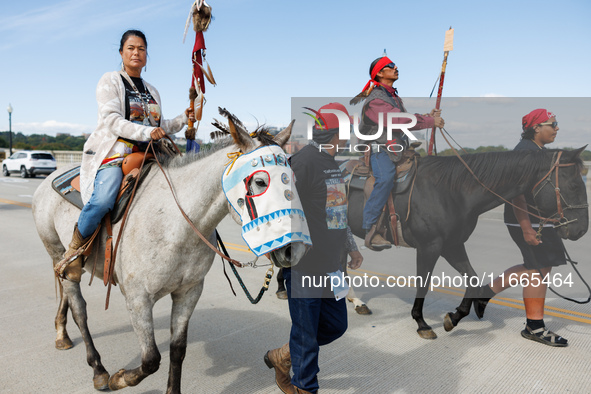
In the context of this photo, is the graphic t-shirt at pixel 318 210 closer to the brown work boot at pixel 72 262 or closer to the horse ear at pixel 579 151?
the brown work boot at pixel 72 262

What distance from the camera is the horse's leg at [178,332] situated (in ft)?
10.4

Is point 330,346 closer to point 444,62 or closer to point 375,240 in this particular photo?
point 375,240

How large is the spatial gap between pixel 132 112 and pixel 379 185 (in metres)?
2.94

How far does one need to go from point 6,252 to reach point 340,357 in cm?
728

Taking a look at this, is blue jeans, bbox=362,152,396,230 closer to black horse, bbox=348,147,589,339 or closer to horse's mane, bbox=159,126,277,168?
black horse, bbox=348,147,589,339

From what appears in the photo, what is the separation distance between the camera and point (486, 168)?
4.72 meters

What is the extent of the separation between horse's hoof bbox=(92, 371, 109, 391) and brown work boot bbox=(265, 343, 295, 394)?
1.35 meters

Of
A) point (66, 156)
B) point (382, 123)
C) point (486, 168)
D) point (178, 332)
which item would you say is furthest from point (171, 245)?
point (66, 156)

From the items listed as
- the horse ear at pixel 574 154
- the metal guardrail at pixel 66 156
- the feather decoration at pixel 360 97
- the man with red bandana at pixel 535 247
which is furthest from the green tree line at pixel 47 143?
the horse ear at pixel 574 154

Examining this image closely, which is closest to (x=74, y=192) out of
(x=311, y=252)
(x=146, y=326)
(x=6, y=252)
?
(x=146, y=326)

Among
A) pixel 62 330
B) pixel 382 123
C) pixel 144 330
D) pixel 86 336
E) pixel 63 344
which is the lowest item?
pixel 63 344

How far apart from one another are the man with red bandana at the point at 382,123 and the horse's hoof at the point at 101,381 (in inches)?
126

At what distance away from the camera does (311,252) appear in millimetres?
3070

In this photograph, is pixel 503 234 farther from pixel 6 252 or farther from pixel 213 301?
pixel 6 252
